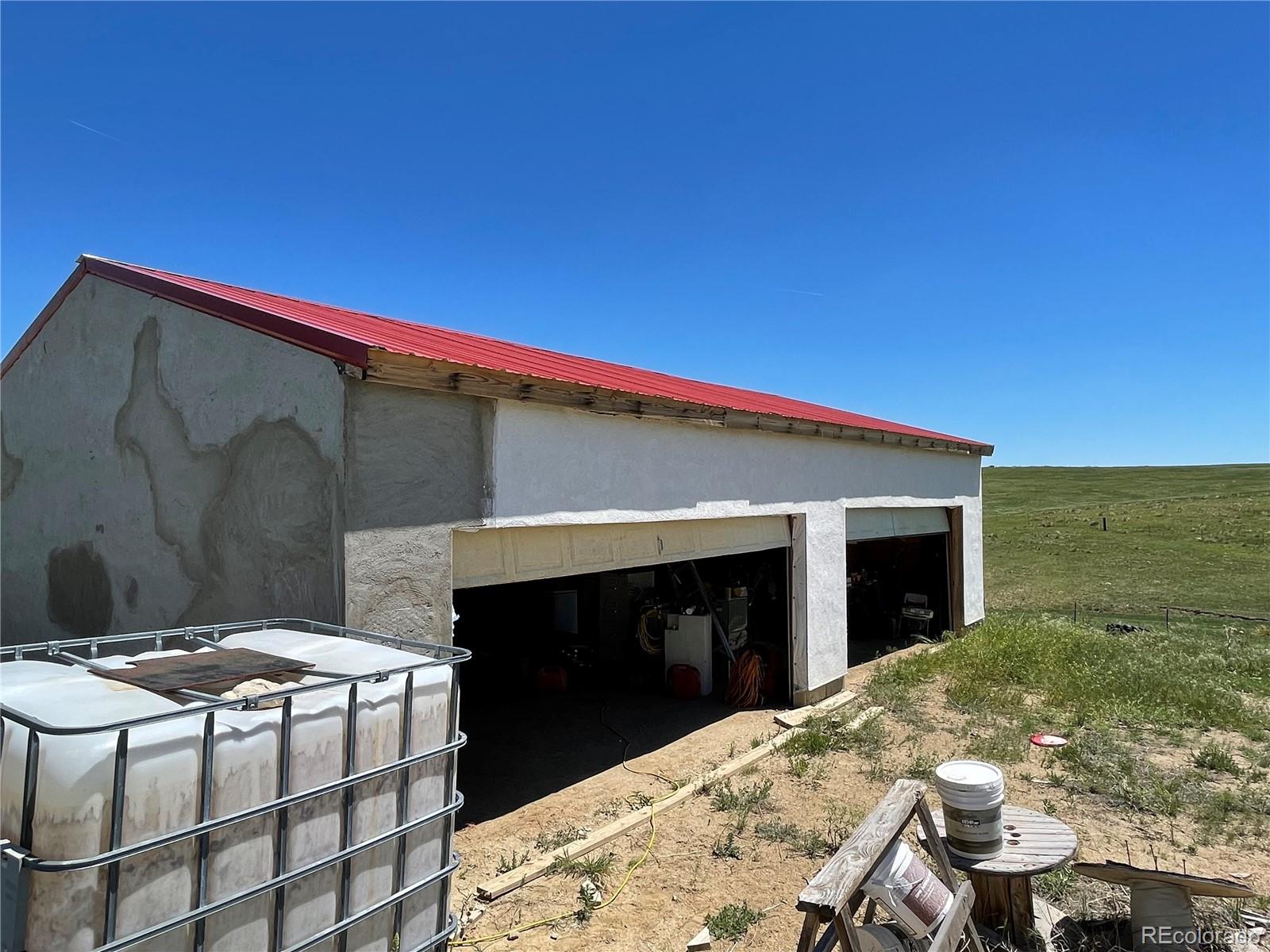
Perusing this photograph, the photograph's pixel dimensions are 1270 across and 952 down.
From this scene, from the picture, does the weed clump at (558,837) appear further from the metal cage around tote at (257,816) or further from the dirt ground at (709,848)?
the metal cage around tote at (257,816)

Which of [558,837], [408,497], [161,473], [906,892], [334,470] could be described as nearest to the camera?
[906,892]

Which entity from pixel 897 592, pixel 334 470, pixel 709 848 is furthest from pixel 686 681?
pixel 897 592

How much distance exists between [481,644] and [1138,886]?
379 inches

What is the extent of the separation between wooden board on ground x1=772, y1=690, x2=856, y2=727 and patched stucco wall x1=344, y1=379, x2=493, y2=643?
513 centimetres

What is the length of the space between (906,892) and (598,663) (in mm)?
8837

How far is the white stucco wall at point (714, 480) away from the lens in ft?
19.6

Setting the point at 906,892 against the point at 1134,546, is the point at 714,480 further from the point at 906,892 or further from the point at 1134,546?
the point at 1134,546

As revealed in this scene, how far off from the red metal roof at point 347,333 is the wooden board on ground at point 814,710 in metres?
3.67

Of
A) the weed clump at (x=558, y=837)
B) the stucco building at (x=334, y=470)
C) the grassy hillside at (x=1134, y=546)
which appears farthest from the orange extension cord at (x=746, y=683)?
the grassy hillside at (x=1134, y=546)

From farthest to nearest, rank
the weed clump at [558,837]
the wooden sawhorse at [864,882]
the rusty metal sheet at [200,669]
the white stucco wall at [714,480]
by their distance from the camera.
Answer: the white stucco wall at [714,480]
the weed clump at [558,837]
the wooden sawhorse at [864,882]
the rusty metal sheet at [200,669]

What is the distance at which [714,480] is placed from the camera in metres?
8.27

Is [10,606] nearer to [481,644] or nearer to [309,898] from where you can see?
[481,644]

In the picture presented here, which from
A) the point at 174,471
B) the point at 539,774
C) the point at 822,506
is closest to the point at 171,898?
the point at 174,471

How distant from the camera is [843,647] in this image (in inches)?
423
